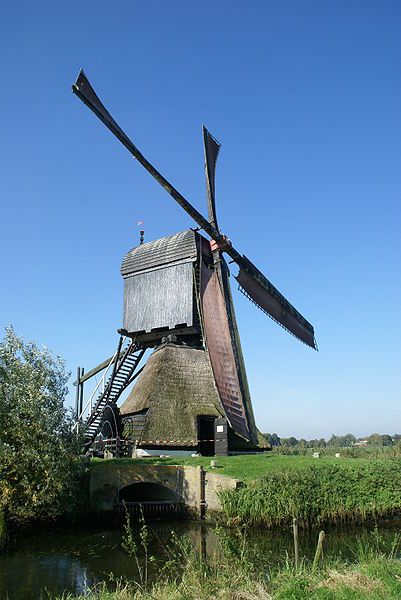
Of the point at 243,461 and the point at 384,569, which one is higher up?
the point at 243,461

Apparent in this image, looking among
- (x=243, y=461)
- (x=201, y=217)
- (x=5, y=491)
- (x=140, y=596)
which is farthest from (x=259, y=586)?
(x=201, y=217)

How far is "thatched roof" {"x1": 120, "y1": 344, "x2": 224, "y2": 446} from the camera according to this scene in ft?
71.4

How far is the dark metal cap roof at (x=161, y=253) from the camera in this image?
25453 millimetres

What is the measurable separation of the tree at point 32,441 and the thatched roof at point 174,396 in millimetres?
5124

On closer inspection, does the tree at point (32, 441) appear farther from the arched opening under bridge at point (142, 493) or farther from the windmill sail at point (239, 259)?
the windmill sail at point (239, 259)

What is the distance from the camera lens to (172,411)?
22.5 metres

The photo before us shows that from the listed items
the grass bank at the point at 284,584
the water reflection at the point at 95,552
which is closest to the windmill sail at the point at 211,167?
the water reflection at the point at 95,552

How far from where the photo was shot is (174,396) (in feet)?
75.7

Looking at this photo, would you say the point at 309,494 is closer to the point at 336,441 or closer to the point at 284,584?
the point at 284,584

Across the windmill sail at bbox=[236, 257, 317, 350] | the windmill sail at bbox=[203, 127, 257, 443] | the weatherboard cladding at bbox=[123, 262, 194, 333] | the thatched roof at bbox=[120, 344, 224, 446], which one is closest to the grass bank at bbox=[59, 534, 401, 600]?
the thatched roof at bbox=[120, 344, 224, 446]

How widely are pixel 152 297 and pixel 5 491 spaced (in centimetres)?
1312

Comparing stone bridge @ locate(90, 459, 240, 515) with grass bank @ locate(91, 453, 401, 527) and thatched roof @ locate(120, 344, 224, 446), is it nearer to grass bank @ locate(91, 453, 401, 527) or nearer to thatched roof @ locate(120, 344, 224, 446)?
grass bank @ locate(91, 453, 401, 527)

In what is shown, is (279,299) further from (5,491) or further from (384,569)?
(384,569)

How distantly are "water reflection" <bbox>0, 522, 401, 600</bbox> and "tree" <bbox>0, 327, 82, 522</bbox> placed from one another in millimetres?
946
